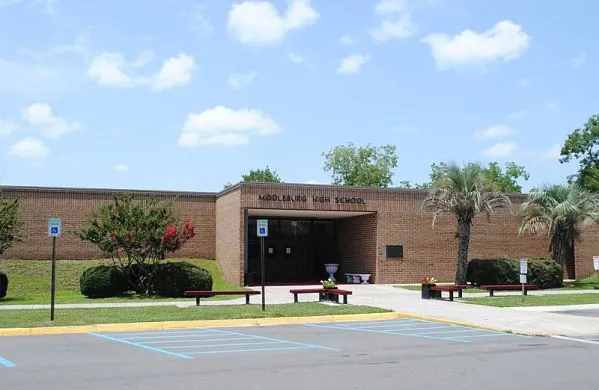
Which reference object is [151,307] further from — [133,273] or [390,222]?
[390,222]

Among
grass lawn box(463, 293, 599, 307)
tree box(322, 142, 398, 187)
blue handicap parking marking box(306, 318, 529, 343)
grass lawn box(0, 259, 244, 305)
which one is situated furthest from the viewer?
tree box(322, 142, 398, 187)

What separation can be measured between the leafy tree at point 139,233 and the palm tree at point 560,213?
1738cm

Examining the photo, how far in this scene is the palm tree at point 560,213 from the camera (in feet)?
107

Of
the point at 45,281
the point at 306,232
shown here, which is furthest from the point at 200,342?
the point at 306,232

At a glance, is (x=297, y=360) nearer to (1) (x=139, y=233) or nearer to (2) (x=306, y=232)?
(1) (x=139, y=233)

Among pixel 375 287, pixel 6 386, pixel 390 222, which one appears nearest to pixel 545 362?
pixel 6 386

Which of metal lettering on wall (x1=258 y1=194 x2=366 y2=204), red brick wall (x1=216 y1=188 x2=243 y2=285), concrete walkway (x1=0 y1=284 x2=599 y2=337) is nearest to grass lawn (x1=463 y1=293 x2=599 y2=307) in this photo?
concrete walkway (x1=0 y1=284 x2=599 y2=337)

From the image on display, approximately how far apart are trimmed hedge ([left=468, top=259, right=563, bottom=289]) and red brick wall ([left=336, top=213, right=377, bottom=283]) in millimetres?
5428

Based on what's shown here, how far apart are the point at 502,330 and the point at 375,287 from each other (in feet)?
50.4

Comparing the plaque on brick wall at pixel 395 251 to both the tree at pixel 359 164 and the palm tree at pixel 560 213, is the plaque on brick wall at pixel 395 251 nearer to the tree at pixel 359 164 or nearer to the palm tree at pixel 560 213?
the palm tree at pixel 560 213

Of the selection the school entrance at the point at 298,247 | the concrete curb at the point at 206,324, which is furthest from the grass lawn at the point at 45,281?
the concrete curb at the point at 206,324

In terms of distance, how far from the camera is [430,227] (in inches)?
1382

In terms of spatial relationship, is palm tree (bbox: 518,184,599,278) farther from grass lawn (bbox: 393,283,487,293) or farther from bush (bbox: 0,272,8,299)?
bush (bbox: 0,272,8,299)

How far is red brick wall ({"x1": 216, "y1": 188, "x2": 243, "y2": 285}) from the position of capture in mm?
31391
